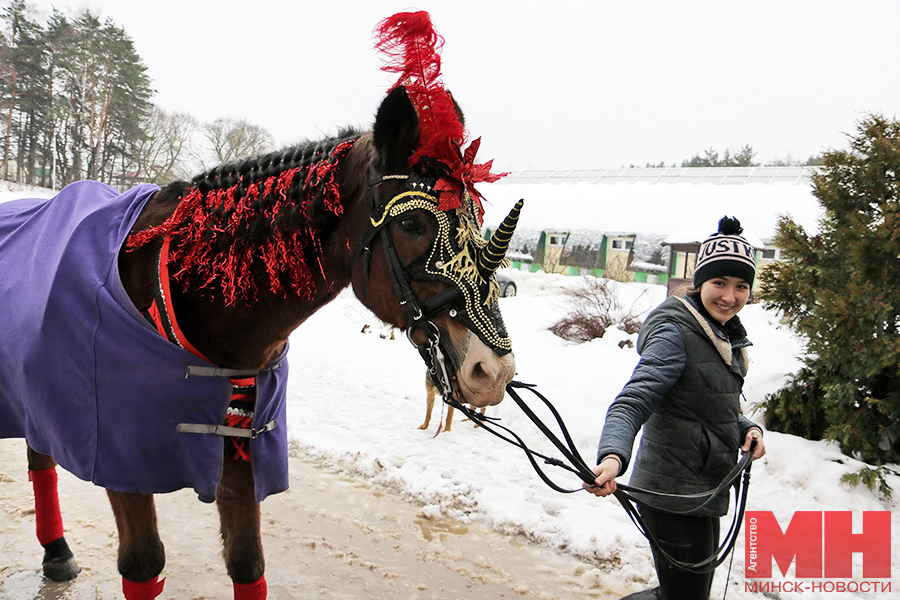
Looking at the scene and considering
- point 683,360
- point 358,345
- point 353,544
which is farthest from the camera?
point 358,345

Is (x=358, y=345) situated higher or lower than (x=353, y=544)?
higher

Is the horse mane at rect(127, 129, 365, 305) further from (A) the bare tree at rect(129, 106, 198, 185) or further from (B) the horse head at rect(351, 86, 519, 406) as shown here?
(A) the bare tree at rect(129, 106, 198, 185)

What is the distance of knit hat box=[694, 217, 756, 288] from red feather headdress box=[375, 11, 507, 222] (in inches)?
39.2

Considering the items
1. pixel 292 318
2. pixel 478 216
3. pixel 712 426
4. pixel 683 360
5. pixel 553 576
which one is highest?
pixel 478 216

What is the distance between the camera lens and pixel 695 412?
2.16m

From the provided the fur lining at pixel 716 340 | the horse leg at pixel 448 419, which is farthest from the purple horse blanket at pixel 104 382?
the horse leg at pixel 448 419

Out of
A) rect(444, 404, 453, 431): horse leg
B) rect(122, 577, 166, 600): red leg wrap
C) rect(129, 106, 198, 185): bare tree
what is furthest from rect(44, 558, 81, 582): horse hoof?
rect(129, 106, 198, 185): bare tree

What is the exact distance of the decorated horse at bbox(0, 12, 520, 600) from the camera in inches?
67.3

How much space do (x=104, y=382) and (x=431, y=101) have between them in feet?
4.78

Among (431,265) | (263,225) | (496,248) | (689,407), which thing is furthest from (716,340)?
(263,225)

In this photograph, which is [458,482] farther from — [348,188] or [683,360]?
[348,188]

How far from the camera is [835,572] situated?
10.6ft

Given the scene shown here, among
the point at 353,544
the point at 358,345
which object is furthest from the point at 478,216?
the point at 358,345

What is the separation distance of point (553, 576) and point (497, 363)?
2186 millimetres
